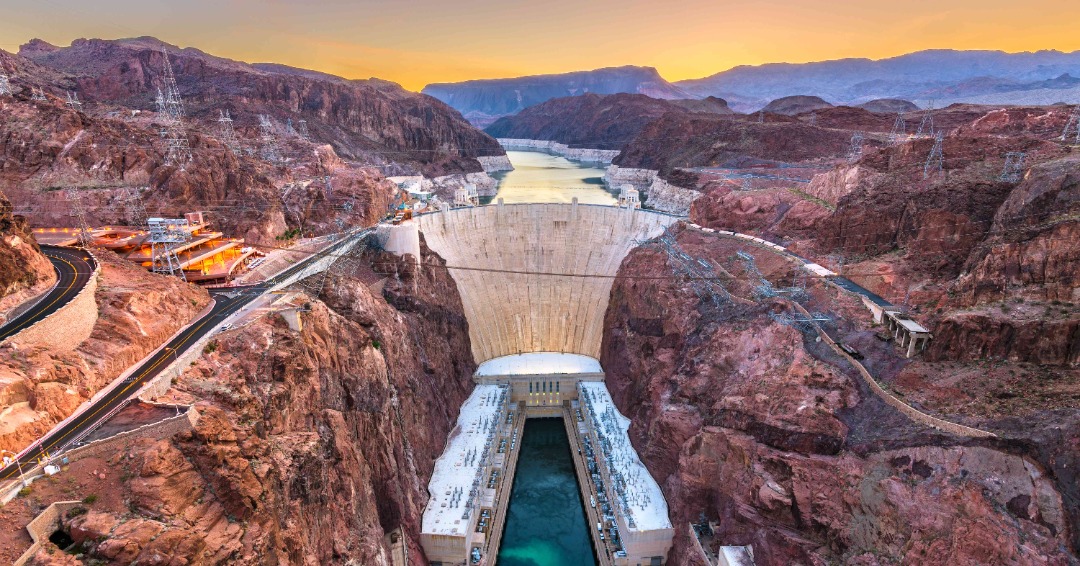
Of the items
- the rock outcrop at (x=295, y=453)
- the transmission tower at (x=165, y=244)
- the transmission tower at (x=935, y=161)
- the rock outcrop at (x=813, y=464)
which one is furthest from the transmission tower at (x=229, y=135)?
the transmission tower at (x=935, y=161)

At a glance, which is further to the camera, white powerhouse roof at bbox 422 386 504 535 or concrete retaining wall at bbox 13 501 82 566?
white powerhouse roof at bbox 422 386 504 535

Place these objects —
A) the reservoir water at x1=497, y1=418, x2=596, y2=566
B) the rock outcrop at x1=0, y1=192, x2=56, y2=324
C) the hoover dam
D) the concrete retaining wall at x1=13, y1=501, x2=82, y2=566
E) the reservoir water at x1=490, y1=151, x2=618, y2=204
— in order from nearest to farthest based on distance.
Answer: the concrete retaining wall at x1=13, y1=501, x2=82, y2=566, the rock outcrop at x1=0, y1=192, x2=56, y2=324, the hoover dam, the reservoir water at x1=497, y1=418, x2=596, y2=566, the reservoir water at x1=490, y1=151, x2=618, y2=204

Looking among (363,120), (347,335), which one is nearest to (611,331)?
(347,335)

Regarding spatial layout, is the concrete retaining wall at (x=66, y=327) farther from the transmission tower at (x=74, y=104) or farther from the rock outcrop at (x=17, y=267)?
the transmission tower at (x=74, y=104)

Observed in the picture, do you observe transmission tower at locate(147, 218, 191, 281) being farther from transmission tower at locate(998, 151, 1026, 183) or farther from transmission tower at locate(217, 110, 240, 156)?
transmission tower at locate(998, 151, 1026, 183)

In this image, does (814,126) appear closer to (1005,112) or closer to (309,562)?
(1005,112)

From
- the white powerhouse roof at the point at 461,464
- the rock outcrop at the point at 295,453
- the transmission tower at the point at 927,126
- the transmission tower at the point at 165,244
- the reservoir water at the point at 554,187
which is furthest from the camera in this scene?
the reservoir water at the point at 554,187

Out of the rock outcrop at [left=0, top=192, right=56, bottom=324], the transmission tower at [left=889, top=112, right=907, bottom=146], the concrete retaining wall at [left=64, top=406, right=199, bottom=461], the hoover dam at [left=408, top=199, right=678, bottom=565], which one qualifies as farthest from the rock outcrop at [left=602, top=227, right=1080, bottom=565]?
the transmission tower at [left=889, top=112, right=907, bottom=146]
